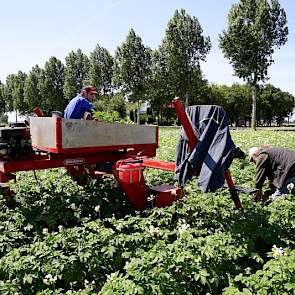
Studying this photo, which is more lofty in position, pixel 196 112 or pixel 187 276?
pixel 196 112

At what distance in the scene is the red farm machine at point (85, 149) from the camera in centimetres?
514

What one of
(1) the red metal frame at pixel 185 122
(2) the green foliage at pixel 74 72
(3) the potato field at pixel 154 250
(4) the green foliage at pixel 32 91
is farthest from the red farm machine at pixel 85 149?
(4) the green foliage at pixel 32 91

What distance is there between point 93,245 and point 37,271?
0.58 meters

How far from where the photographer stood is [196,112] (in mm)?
5000

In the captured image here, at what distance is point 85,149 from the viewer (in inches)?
216

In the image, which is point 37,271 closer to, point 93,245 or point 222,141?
point 93,245

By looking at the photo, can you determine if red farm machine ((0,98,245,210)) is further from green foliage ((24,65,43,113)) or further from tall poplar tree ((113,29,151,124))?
green foliage ((24,65,43,113))

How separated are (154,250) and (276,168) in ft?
9.74

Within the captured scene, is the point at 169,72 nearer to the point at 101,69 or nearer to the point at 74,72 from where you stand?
the point at 101,69

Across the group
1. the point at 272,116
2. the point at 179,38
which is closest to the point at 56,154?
the point at 179,38

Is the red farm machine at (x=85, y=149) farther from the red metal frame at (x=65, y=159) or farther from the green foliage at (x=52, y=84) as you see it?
the green foliage at (x=52, y=84)

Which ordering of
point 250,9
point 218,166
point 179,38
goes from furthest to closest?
point 179,38 → point 250,9 → point 218,166

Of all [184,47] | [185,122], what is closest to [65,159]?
[185,122]

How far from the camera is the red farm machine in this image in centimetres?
514
